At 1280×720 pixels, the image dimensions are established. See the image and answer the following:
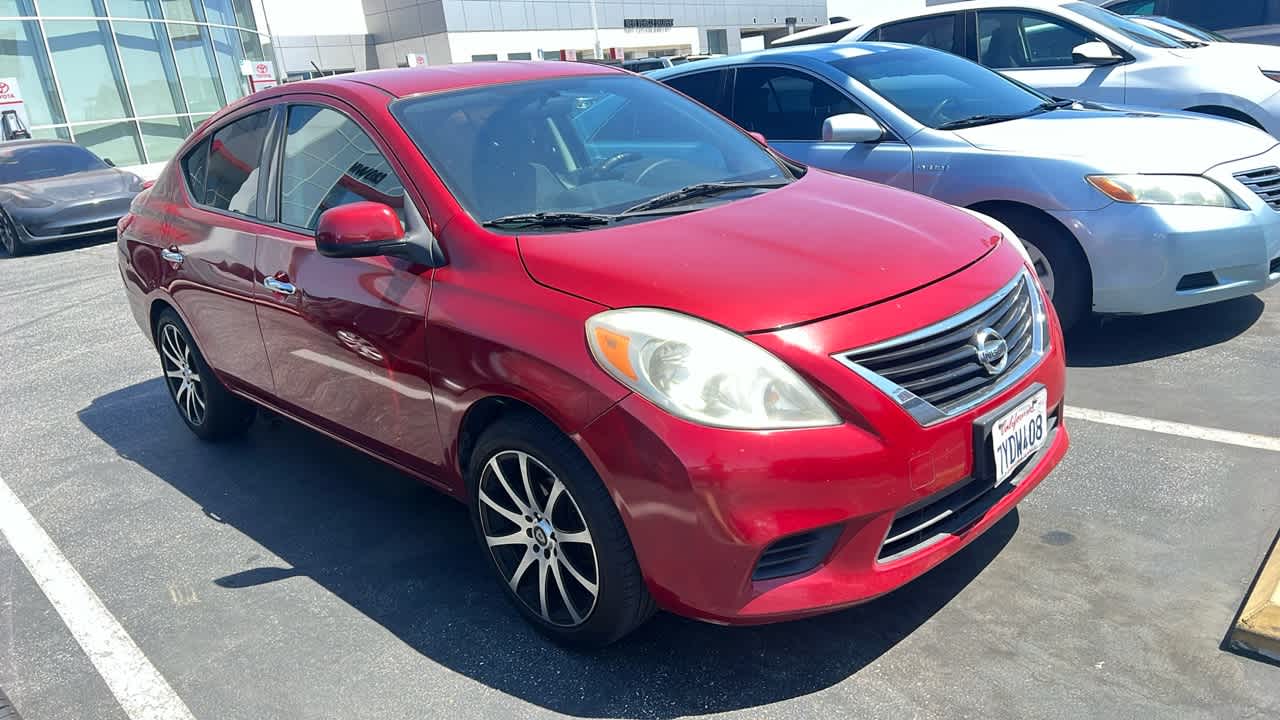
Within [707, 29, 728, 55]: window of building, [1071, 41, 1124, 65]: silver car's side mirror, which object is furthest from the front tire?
[707, 29, 728, 55]: window of building

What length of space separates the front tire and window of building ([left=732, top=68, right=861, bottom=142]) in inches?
136

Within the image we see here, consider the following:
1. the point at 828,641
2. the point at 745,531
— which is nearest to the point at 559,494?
the point at 745,531

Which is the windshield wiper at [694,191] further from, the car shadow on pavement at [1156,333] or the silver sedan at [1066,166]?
the car shadow on pavement at [1156,333]

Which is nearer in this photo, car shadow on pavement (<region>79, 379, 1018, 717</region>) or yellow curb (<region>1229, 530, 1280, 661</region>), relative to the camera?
yellow curb (<region>1229, 530, 1280, 661</region>)

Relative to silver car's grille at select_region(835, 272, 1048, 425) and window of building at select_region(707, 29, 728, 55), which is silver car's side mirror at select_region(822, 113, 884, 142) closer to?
silver car's grille at select_region(835, 272, 1048, 425)

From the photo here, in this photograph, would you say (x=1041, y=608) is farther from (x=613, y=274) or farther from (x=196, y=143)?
(x=196, y=143)

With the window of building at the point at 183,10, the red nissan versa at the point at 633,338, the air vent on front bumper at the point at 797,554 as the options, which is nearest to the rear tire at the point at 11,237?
the red nissan versa at the point at 633,338

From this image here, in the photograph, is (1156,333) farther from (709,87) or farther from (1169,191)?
(709,87)

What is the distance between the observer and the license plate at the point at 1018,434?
2.71 metres

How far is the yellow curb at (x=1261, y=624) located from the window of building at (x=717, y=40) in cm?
6572

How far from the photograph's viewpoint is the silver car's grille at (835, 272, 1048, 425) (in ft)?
8.38

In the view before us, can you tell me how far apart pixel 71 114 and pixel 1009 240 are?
79.2ft

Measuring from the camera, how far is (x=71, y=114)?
22500 millimetres

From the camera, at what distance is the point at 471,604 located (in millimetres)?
3328
